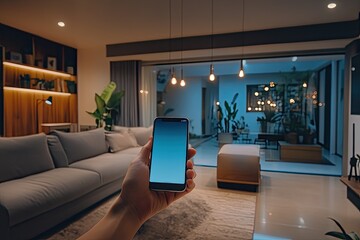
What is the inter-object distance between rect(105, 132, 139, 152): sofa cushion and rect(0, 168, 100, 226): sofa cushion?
1.18 metres

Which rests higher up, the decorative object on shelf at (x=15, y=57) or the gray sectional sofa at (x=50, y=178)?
the decorative object on shelf at (x=15, y=57)

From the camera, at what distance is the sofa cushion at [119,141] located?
3976 millimetres

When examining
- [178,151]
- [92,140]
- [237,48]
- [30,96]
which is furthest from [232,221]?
[30,96]

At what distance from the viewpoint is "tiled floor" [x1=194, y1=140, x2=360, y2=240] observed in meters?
2.40

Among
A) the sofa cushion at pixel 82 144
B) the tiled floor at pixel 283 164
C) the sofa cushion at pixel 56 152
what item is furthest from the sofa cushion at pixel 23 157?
the tiled floor at pixel 283 164

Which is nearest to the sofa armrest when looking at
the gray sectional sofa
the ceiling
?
the gray sectional sofa

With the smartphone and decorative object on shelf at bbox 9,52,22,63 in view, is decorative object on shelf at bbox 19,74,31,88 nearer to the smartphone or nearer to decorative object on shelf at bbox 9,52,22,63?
decorative object on shelf at bbox 9,52,22,63

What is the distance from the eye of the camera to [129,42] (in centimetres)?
501

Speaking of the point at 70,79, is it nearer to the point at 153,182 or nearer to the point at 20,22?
the point at 20,22

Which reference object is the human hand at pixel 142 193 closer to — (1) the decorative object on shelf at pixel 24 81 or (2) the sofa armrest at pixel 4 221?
(2) the sofa armrest at pixel 4 221

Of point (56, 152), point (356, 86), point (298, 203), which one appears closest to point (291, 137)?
point (356, 86)

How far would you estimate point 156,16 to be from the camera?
362cm

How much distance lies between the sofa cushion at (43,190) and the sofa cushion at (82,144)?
0.42m

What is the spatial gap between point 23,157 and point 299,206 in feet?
10.6
